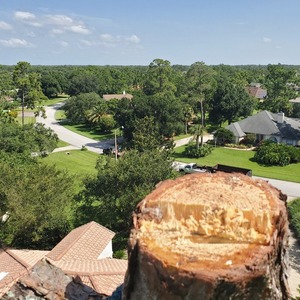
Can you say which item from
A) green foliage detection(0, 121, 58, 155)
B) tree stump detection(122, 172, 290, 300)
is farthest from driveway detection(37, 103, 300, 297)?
tree stump detection(122, 172, 290, 300)

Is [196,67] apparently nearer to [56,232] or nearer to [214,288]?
[56,232]

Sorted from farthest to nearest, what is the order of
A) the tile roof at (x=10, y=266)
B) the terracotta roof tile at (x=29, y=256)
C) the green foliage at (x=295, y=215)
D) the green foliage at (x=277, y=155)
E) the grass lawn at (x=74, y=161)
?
1. the green foliage at (x=277, y=155)
2. the grass lawn at (x=74, y=161)
3. the green foliage at (x=295, y=215)
4. the terracotta roof tile at (x=29, y=256)
5. the tile roof at (x=10, y=266)

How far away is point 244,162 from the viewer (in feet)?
126

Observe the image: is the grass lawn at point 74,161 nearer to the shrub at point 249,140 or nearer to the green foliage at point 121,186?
the green foliage at point 121,186

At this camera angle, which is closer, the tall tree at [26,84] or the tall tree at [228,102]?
the tall tree at [26,84]

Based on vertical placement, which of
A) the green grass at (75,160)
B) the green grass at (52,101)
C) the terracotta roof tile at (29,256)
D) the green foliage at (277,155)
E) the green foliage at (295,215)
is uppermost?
the green grass at (52,101)

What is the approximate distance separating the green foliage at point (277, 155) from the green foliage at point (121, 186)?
20470mm

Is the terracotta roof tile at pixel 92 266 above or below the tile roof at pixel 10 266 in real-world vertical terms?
above

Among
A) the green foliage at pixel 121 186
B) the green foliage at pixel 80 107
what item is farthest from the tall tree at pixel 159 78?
the green foliage at pixel 121 186

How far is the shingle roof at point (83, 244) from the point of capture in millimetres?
14204

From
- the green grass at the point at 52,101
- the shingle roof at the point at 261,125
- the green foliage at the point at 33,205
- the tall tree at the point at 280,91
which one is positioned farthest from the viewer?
the green grass at the point at 52,101

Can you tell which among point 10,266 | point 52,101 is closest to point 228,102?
point 10,266

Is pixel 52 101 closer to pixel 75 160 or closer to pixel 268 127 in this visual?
pixel 75 160

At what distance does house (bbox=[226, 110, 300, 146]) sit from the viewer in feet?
142
